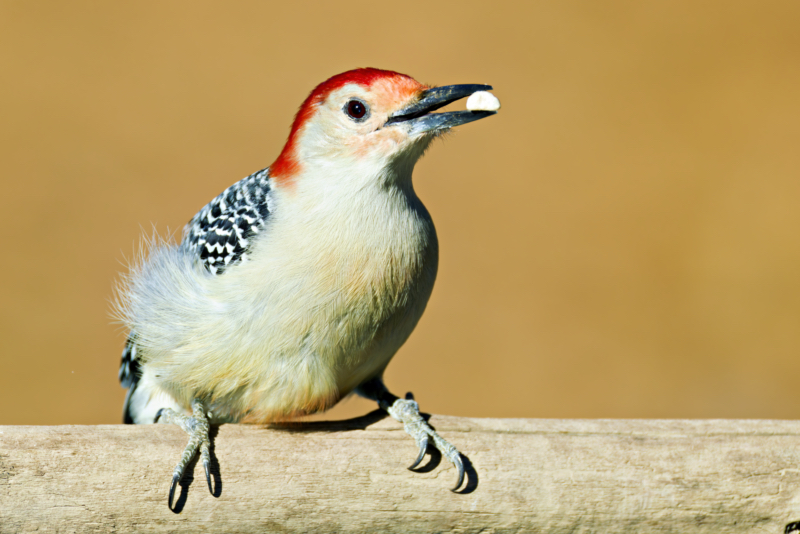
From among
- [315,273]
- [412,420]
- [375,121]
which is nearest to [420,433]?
[412,420]

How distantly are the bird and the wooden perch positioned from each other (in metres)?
0.12

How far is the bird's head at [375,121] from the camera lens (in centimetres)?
338

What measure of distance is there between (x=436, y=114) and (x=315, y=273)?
→ 2.95 ft

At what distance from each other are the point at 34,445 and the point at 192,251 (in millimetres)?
1185

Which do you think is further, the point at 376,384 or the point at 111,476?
the point at 376,384

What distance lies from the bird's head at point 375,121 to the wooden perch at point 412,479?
129 cm

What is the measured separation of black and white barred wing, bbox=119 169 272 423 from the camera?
11.8 feet

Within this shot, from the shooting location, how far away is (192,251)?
386 centimetres

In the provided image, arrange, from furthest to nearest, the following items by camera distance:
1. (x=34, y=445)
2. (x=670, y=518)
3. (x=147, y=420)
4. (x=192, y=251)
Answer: (x=147, y=420) < (x=192, y=251) < (x=670, y=518) < (x=34, y=445)

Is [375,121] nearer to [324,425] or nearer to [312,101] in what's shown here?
[312,101]

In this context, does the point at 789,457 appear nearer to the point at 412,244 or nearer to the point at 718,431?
the point at 718,431

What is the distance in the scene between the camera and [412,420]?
3.69 metres

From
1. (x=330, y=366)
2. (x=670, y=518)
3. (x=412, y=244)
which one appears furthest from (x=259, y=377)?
(x=670, y=518)

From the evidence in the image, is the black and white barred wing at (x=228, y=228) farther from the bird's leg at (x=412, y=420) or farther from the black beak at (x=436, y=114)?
the bird's leg at (x=412, y=420)
